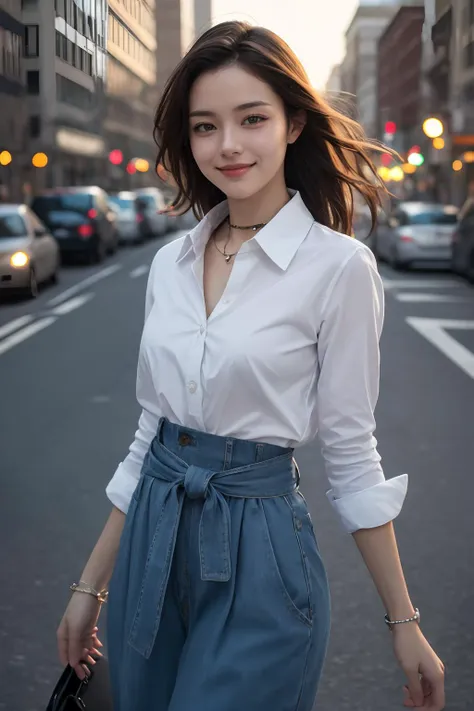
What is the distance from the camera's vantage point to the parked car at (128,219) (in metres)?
34.2

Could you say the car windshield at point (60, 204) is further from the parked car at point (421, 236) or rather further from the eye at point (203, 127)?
the eye at point (203, 127)

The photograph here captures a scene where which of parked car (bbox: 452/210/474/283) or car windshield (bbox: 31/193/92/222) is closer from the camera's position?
parked car (bbox: 452/210/474/283)

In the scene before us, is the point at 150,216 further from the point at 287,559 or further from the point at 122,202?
the point at 287,559

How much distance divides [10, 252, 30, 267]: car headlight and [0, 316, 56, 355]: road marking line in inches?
27.9

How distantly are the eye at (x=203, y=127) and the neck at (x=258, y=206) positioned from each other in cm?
15

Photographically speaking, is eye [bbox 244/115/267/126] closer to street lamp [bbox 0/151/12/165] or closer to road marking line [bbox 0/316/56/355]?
street lamp [bbox 0/151/12/165]

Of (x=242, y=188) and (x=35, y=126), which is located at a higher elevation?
(x=35, y=126)

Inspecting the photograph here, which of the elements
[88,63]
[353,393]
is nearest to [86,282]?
[88,63]

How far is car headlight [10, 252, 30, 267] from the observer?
43.0 ft

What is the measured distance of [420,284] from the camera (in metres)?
21.1

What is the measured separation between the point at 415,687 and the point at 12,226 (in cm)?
1668

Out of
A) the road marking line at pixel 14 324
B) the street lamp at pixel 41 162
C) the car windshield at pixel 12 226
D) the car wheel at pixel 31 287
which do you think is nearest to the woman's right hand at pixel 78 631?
the street lamp at pixel 41 162

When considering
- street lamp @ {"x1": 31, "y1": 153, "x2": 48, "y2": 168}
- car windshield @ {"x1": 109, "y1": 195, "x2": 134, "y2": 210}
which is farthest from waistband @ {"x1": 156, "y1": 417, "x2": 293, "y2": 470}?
car windshield @ {"x1": 109, "y1": 195, "x2": 134, "y2": 210}

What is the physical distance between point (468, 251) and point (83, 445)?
13990 mm
